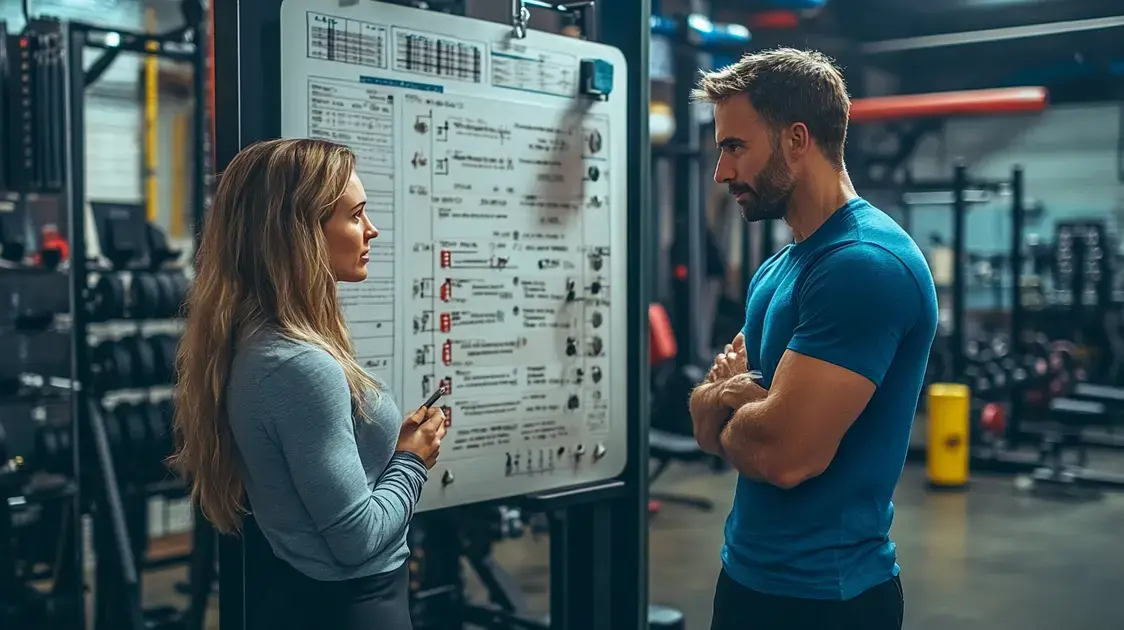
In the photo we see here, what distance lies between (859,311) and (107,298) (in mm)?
3141

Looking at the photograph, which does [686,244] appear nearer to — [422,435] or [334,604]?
[422,435]

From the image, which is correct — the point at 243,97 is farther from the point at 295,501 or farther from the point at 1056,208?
the point at 1056,208

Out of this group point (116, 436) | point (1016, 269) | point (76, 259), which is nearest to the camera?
point (76, 259)

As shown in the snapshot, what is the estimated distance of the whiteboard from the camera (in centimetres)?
187

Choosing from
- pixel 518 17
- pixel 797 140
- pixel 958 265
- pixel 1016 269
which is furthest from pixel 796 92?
pixel 1016 269

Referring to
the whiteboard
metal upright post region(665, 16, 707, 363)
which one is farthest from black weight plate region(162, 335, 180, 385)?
metal upright post region(665, 16, 707, 363)

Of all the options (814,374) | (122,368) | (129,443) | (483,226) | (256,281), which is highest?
(483,226)

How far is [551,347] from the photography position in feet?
7.20

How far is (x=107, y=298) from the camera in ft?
12.5

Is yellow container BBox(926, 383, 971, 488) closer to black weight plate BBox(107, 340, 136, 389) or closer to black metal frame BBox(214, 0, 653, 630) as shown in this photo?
black metal frame BBox(214, 0, 653, 630)

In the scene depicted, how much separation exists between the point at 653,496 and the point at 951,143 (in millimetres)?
7482

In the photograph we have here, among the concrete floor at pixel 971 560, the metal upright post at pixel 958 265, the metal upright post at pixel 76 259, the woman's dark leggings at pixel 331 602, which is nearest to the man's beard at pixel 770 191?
the woman's dark leggings at pixel 331 602

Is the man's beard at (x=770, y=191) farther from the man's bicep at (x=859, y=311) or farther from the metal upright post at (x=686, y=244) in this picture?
the metal upright post at (x=686, y=244)

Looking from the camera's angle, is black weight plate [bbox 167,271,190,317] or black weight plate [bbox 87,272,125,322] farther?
black weight plate [bbox 167,271,190,317]
